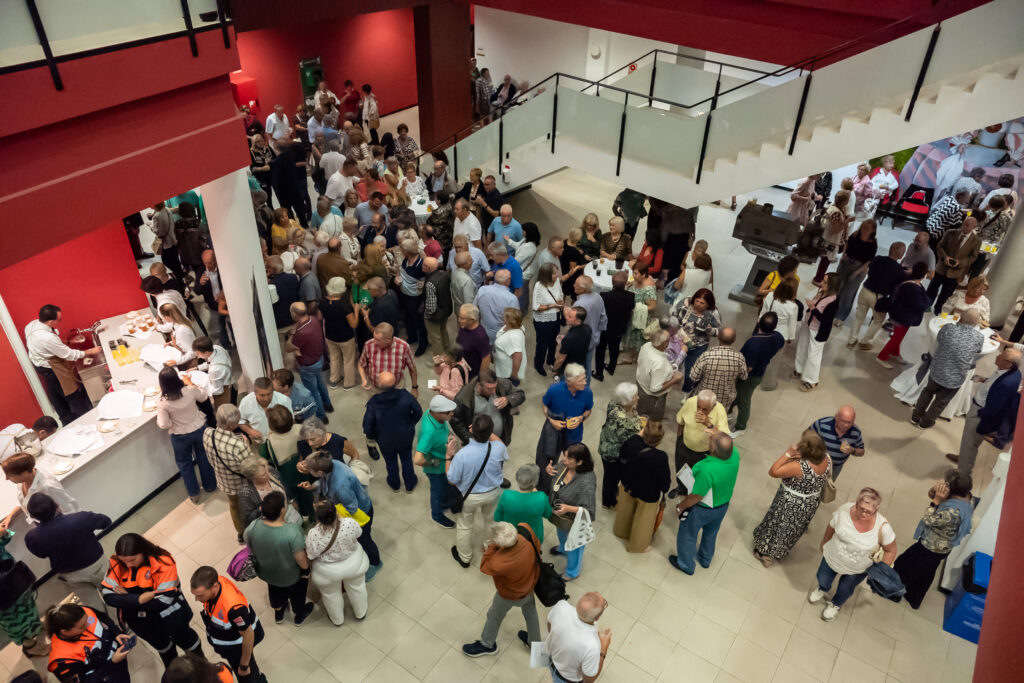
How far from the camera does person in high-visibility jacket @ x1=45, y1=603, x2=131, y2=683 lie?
3941 mm

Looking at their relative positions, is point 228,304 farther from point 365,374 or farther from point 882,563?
point 882,563

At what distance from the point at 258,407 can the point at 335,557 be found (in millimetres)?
1598

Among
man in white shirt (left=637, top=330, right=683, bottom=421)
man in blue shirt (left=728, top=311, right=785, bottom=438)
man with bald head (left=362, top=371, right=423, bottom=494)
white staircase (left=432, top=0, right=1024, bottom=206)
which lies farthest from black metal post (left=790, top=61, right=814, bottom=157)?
man with bald head (left=362, top=371, right=423, bottom=494)

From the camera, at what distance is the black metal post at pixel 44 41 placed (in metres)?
4.03

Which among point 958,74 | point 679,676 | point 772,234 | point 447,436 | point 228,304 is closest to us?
point 679,676

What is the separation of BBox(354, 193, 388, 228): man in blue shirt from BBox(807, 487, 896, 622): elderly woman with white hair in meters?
5.98

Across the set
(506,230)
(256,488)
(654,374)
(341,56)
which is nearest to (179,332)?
(256,488)

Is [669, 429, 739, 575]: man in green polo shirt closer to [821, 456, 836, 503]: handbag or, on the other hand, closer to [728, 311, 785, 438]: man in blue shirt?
[821, 456, 836, 503]: handbag

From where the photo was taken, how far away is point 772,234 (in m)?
8.98

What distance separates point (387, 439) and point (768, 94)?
5.60 metres

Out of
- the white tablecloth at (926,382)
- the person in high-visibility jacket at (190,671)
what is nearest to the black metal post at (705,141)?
the white tablecloth at (926,382)

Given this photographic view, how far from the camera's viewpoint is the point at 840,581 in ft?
17.8

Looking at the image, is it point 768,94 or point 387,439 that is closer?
point 387,439

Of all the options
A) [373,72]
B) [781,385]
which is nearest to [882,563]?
[781,385]
